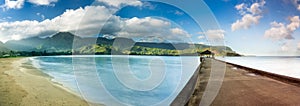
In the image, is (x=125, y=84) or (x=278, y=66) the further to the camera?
(x=278, y=66)

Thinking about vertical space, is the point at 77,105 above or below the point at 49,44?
below

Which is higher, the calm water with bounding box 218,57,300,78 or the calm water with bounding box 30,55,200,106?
the calm water with bounding box 218,57,300,78

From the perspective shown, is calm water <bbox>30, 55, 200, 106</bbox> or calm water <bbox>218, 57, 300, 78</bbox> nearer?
calm water <bbox>30, 55, 200, 106</bbox>

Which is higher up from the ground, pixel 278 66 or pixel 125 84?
pixel 278 66

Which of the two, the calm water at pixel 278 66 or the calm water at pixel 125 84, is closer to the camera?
the calm water at pixel 125 84

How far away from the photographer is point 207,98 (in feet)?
19.2

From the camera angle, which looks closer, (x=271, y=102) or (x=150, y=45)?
(x=271, y=102)

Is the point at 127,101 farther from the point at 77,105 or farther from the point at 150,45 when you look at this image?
the point at 150,45

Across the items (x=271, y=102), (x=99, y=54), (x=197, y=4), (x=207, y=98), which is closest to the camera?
(x=271, y=102)

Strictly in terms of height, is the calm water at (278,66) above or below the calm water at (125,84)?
above

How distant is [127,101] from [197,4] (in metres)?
7.12

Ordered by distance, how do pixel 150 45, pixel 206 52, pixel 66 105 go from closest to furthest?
pixel 66 105 → pixel 206 52 → pixel 150 45

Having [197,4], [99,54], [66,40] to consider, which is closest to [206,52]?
[197,4]

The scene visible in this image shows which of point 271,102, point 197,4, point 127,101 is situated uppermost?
point 197,4
